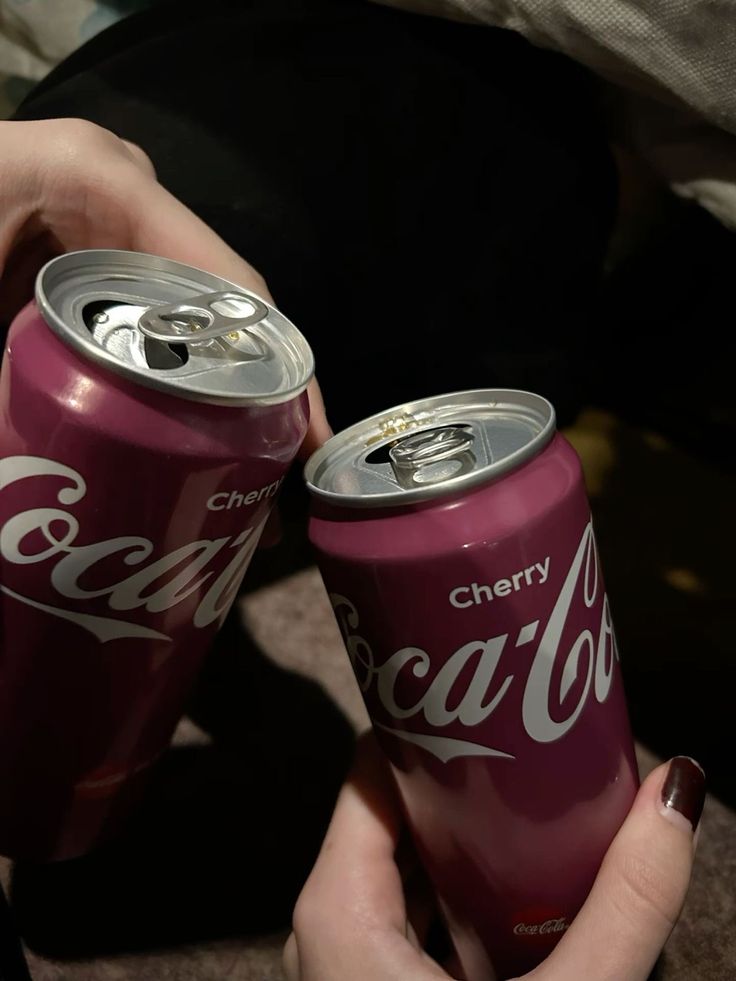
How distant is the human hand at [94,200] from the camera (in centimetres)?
73

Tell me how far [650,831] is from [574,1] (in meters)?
0.70

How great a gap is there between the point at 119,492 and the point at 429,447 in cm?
21

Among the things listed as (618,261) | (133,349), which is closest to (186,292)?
(133,349)

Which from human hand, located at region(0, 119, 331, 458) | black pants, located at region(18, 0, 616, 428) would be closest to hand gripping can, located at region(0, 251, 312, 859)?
human hand, located at region(0, 119, 331, 458)

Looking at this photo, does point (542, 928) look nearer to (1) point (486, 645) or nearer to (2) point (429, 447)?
(1) point (486, 645)

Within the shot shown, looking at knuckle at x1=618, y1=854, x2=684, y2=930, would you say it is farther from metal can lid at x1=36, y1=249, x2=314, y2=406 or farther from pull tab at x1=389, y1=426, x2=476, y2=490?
metal can lid at x1=36, y1=249, x2=314, y2=406

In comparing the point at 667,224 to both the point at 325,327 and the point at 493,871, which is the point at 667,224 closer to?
the point at 325,327

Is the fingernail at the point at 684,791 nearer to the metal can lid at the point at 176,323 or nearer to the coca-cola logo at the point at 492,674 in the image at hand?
the coca-cola logo at the point at 492,674

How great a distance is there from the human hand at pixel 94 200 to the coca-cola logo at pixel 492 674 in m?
0.23

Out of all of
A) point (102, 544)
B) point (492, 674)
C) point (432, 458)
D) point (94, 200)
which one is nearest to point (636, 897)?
point (492, 674)

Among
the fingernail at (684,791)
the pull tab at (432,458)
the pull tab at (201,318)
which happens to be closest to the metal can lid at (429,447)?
the pull tab at (432,458)

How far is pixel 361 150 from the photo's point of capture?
2.99 feet

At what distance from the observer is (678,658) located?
3.32 ft

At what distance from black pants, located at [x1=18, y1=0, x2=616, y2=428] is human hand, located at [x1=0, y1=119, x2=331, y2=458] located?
0.12m
